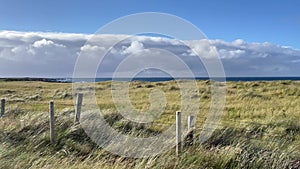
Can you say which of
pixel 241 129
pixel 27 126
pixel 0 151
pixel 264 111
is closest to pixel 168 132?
pixel 241 129

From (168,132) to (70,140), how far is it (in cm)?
289

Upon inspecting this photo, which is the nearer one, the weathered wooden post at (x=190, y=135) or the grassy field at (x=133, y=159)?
the grassy field at (x=133, y=159)

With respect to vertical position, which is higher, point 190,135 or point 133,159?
point 190,135

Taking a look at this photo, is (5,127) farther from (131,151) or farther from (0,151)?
(131,151)

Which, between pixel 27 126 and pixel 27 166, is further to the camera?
pixel 27 126

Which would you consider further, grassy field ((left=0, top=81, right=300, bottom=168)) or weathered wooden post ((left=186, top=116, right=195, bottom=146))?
weathered wooden post ((left=186, top=116, right=195, bottom=146))

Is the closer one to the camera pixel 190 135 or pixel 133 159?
pixel 133 159

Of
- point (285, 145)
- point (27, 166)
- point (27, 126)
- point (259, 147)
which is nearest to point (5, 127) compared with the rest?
point (27, 126)

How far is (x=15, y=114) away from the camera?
1388 centimetres

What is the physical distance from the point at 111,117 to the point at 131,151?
4399mm

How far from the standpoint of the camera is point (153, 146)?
8625mm

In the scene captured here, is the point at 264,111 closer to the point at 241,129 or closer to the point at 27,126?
the point at 241,129

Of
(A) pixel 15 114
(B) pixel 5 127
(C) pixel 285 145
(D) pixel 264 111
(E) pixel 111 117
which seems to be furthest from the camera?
(D) pixel 264 111

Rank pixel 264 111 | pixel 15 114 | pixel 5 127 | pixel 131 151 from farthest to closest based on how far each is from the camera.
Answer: pixel 264 111 < pixel 15 114 < pixel 5 127 < pixel 131 151
